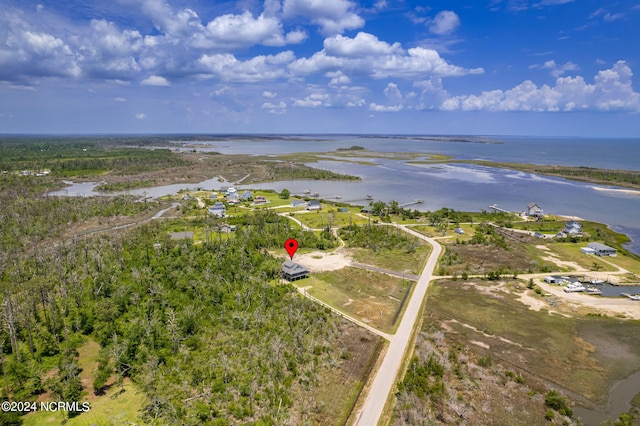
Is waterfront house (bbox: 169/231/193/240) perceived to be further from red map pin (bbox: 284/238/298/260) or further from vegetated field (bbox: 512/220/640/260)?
vegetated field (bbox: 512/220/640/260)

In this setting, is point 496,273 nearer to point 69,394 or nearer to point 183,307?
point 183,307

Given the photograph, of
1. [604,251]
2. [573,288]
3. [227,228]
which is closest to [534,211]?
[604,251]

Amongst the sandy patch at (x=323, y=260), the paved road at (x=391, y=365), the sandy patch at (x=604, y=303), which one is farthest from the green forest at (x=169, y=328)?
the sandy patch at (x=604, y=303)

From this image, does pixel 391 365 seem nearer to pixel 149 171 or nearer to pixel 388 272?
pixel 388 272

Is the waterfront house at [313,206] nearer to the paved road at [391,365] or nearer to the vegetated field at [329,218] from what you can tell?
the vegetated field at [329,218]

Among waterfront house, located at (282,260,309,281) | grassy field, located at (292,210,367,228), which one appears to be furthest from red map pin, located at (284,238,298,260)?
grassy field, located at (292,210,367,228)

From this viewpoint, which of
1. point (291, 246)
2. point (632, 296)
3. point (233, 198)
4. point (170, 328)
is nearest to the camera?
point (170, 328)
